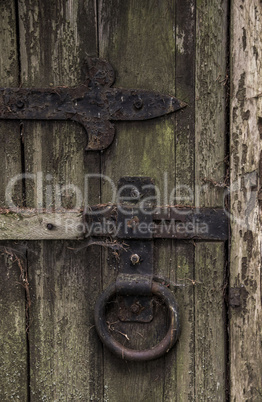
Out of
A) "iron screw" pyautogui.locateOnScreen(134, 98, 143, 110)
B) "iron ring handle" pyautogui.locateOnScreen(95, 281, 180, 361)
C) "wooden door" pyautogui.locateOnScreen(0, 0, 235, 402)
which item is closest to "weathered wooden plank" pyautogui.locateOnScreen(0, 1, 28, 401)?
"wooden door" pyautogui.locateOnScreen(0, 0, 235, 402)

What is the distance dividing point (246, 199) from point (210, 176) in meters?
0.13

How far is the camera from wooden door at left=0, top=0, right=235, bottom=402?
3.70 feet

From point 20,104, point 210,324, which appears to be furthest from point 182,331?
point 20,104

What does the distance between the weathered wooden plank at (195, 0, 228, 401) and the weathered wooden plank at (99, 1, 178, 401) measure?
3.4 inches

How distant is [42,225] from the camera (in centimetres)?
115

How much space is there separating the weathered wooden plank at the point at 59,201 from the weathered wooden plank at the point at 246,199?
418 millimetres

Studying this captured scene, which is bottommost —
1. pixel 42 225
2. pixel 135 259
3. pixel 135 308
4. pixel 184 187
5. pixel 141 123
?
pixel 135 308

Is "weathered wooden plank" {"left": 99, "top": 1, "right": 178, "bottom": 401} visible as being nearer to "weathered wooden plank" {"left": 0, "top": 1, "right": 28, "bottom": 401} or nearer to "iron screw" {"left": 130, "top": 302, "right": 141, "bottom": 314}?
"iron screw" {"left": 130, "top": 302, "right": 141, "bottom": 314}

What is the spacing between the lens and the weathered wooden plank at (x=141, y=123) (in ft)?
3.69

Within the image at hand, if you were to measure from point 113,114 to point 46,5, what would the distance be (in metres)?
0.38

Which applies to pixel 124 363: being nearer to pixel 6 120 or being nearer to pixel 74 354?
pixel 74 354

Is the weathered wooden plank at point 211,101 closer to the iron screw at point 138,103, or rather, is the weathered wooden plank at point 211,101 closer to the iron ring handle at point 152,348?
the iron screw at point 138,103

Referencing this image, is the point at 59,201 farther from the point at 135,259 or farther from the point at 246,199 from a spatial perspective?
the point at 246,199

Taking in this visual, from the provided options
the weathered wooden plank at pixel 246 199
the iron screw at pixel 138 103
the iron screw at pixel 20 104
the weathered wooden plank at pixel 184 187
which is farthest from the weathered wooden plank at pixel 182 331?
the iron screw at pixel 20 104
